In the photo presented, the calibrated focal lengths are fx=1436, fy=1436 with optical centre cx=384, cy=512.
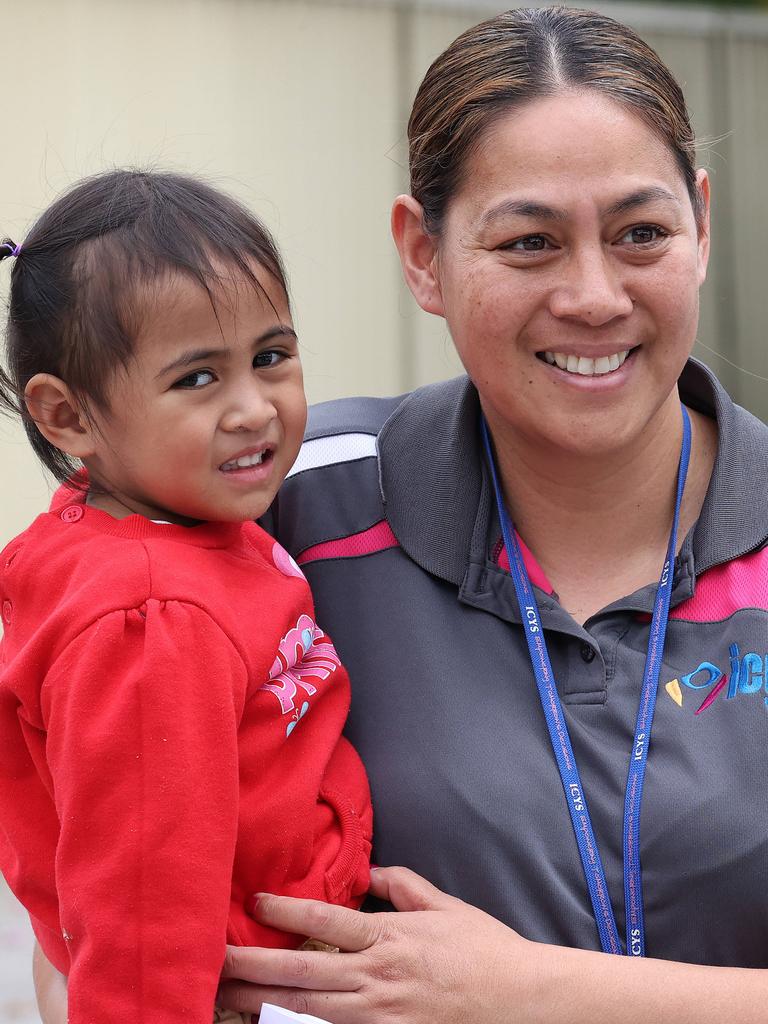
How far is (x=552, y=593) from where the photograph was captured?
2.04m

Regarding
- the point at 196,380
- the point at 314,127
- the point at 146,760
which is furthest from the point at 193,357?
the point at 314,127

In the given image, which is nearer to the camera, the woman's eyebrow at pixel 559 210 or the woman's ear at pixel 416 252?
the woman's eyebrow at pixel 559 210

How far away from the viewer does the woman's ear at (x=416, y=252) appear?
7.20ft

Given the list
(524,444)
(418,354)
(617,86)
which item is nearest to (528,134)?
(617,86)

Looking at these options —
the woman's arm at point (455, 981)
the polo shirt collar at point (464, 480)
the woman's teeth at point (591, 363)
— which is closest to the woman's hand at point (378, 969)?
the woman's arm at point (455, 981)

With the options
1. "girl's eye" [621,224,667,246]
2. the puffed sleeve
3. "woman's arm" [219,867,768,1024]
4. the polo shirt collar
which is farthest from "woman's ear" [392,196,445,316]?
"woman's arm" [219,867,768,1024]

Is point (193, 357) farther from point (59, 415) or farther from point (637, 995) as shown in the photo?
point (637, 995)

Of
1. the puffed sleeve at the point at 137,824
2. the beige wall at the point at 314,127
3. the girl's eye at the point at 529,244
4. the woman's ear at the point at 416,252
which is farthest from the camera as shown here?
the beige wall at the point at 314,127

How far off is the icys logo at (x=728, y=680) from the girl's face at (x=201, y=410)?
0.59m

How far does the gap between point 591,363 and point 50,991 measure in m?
1.13

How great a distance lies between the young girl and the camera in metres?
1.57

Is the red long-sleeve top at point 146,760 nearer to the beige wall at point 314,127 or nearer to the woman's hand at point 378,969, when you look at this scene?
the woman's hand at point 378,969

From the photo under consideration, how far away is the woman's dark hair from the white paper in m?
1.12

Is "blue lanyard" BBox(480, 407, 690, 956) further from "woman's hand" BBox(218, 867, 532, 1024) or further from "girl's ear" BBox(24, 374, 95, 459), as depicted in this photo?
"girl's ear" BBox(24, 374, 95, 459)
